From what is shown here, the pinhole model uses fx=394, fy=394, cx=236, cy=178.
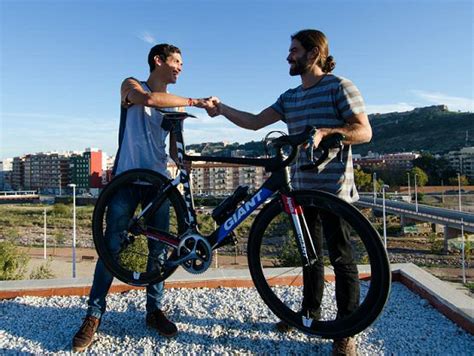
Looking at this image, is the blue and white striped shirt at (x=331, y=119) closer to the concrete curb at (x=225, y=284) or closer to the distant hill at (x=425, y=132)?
the concrete curb at (x=225, y=284)

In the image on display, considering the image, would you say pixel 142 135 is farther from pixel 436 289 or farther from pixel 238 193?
pixel 436 289

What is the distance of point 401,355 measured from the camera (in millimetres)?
2807

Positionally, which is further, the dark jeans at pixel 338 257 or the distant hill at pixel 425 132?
the distant hill at pixel 425 132

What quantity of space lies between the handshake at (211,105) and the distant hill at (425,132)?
362 feet

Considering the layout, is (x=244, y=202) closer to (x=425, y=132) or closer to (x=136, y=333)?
(x=136, y=333)

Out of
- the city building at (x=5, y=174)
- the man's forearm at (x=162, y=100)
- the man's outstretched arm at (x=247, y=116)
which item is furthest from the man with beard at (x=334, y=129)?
the city building at (x=5, y=174)

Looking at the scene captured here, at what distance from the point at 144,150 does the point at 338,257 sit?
5.67 ft

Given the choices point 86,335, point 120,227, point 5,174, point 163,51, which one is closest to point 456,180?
point 163,51

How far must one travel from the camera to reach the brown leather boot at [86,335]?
2.86 m

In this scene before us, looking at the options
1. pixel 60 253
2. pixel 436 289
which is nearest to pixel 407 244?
pixel 60 253

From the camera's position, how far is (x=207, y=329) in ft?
10.6

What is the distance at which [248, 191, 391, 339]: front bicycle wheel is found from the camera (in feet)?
7.80

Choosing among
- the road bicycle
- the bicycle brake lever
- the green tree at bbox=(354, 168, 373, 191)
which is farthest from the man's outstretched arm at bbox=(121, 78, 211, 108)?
the green tree at bbox=(354, 168, 373, 191)

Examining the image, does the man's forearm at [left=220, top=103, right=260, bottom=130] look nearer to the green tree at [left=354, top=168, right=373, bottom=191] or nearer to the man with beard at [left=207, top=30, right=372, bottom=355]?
the man with beard at [left=207, top=30, right=372, bottom=355]
